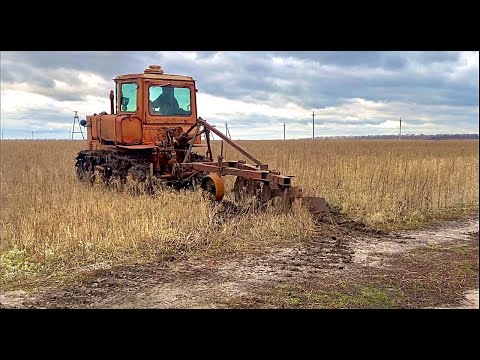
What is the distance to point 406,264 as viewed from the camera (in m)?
5.55

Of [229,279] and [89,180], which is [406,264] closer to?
[229,279]

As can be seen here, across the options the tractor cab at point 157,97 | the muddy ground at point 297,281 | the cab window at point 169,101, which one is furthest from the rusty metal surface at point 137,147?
the muddy ground at point 297,281

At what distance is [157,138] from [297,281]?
5.67 metres

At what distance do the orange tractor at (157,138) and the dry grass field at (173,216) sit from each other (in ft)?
1.86

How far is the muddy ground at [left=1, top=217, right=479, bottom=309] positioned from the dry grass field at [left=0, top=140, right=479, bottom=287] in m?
0.45

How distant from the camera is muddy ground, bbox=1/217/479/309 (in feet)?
14.1

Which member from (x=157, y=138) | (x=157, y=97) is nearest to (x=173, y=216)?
(x=157, y=138)

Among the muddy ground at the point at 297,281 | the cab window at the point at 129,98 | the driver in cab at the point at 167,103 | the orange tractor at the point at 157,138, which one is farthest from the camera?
the driver in cab at the point at 167,103

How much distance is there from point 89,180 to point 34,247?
4975 millimetres

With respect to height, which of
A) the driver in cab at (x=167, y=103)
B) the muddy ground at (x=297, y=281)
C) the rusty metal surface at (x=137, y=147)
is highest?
the driver in cab at (x=167, y=103)

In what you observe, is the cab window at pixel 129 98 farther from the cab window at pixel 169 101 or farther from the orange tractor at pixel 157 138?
the cab window at pixel 169 101

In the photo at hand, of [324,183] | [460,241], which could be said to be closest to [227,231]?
[460,241]

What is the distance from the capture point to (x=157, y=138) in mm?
9641

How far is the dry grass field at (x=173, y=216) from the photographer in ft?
18.3
